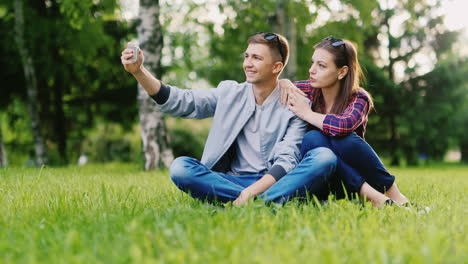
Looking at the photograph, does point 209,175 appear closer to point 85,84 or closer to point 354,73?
point 354,73

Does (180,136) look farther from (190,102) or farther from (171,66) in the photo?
(190,102)

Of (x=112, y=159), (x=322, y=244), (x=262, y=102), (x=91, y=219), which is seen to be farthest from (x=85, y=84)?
(x=322, y=244)

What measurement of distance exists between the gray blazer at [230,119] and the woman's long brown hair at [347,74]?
14.2 inches

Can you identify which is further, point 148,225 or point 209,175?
point 209,175

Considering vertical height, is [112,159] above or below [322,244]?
below

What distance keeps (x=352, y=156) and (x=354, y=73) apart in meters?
0.77

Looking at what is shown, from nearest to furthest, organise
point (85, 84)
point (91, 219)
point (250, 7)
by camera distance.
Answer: point (91, 219)
point (250, 7)
point (85, 84)

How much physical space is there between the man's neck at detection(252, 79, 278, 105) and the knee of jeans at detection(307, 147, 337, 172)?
2.65ft

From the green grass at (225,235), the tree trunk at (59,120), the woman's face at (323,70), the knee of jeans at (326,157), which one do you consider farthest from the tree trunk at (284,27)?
the green grass at (225,235)

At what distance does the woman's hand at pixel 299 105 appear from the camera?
140 inches

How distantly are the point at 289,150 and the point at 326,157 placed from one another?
14.6 inches

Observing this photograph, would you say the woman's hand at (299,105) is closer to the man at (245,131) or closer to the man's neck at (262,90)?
the man at (245,131)

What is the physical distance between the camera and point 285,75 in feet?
34.7

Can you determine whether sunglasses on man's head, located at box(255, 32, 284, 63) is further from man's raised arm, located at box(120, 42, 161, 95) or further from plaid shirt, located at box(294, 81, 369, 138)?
man's raised arm, located at box(120, 42, 161, 95)
